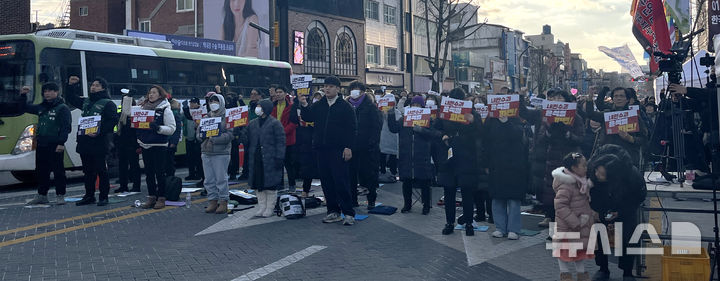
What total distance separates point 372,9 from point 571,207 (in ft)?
139

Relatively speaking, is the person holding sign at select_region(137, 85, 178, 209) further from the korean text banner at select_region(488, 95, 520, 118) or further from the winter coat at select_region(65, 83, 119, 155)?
the korean text banner at select_region(488, 95, 520, 118)

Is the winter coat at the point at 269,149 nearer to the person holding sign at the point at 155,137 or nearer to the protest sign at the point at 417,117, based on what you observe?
the person holding sign at the point at 155,137

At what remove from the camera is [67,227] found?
8.39 metres

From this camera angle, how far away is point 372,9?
1853 inches

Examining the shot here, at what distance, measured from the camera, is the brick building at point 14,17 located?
96.5ft

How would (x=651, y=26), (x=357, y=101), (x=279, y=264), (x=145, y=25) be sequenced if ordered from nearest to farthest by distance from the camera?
1. (x=279, y=264)
2. (x=357, y=101)
3. (x=651, y=26)
4. (x=145, y=25)

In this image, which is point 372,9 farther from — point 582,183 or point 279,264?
point 582,183

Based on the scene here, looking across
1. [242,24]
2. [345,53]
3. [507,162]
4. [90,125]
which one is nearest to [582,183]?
[507,162]

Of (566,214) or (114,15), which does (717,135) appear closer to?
(566,214)

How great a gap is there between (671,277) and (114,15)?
4546 cm

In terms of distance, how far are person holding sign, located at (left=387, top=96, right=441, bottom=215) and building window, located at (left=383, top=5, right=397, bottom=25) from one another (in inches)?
1552

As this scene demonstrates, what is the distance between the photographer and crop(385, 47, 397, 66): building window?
48438 millimetres

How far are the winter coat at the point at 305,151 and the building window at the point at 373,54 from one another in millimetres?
35317

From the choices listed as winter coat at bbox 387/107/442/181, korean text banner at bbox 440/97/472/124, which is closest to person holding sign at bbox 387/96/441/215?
winter coat at bbox 387/107/442/181
